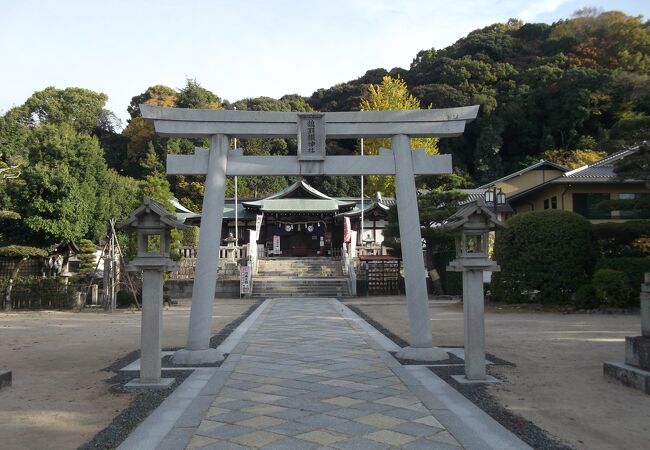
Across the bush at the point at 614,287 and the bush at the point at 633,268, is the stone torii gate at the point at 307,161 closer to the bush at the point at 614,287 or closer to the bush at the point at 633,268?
the bush at the point at 614,287

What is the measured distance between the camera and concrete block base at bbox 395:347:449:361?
25.6 feet


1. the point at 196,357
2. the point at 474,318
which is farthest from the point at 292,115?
the point at 474,318

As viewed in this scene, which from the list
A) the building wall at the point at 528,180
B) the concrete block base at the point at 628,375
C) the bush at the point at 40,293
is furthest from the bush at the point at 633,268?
the building wall at the point at 528,180

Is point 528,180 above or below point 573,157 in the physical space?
below

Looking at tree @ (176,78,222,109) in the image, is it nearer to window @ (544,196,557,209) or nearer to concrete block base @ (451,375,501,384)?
window @ (544,196,557,209)

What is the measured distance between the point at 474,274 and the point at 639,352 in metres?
2.15

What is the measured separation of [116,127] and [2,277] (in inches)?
1646

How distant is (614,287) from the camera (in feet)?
48.0

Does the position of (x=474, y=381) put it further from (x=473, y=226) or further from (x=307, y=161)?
(x=307, y=161)

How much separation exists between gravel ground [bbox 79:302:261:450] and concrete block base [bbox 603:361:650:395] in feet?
17.4

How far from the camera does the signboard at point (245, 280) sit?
23594 mm

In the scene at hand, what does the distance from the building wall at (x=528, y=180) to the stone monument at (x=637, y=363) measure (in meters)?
31.1

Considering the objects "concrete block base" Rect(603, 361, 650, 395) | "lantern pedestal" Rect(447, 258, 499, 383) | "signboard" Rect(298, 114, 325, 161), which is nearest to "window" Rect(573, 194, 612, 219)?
"concrete block base" Rect(603, 361, 650, 395)

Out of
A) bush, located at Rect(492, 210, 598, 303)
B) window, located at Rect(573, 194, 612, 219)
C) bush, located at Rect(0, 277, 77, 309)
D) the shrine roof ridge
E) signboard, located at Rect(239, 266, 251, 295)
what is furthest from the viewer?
window, located at Rect(573, 194, 612, 219)
